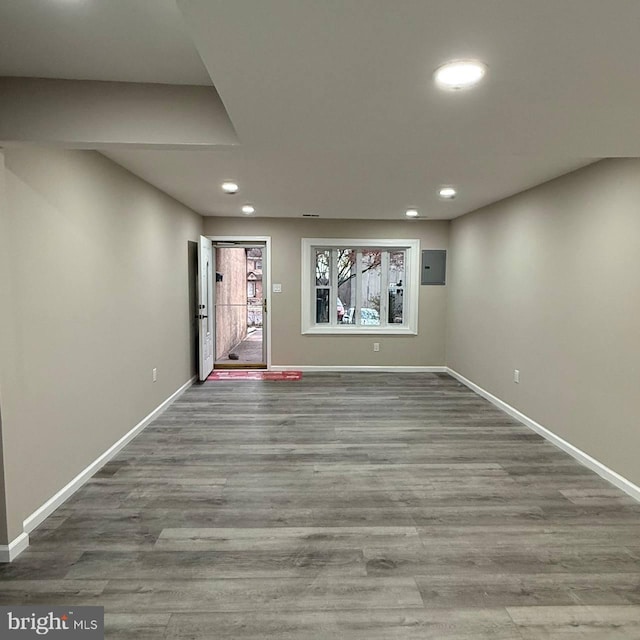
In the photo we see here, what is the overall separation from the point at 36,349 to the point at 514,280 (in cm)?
411

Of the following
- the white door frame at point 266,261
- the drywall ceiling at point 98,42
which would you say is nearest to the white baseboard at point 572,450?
the white door frame at point 266,261

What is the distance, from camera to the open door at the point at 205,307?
5246 millimetres

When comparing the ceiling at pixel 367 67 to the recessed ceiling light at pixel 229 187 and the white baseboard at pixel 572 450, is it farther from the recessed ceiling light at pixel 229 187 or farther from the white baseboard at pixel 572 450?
the white baseboard at pixel 572 450

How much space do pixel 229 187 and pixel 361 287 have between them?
3054mm

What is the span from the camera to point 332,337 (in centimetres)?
625

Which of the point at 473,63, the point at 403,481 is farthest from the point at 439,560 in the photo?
the point at 473,63

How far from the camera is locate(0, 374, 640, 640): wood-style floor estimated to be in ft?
5.55

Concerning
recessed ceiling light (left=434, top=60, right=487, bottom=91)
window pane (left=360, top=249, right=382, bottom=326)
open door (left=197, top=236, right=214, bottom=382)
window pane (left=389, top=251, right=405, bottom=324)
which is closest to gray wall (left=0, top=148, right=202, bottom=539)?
open door (left=197, top=236, right=214, bottom=382)

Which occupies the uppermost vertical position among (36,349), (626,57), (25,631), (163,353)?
(626,57)

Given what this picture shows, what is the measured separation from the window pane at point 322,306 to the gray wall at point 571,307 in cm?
231

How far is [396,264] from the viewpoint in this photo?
20.9 ft

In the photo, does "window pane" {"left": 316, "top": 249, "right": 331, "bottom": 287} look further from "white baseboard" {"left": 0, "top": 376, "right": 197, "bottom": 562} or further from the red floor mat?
"white baseboard" {"left": 0, "top": 376, "right": 197, "bottom": 562}

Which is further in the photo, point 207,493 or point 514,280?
point 514,280

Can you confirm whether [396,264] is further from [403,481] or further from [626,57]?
[626,57]
